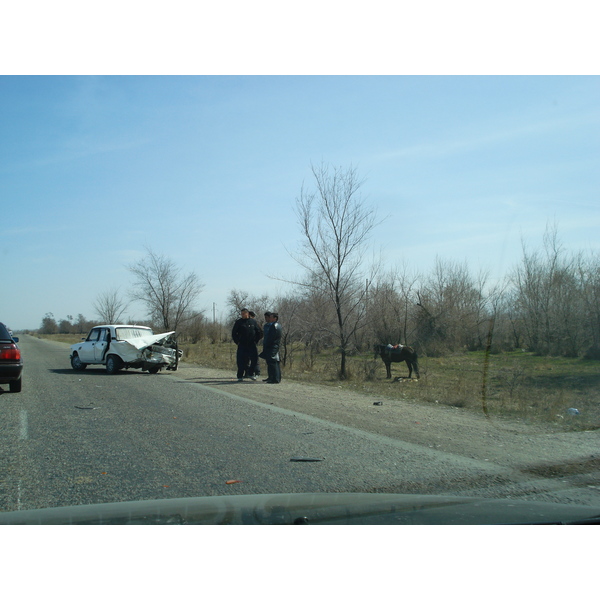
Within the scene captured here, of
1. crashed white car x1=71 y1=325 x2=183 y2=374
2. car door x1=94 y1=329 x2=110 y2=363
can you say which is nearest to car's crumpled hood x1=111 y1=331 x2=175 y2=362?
crashed white car x1=71 y1=325 x2=183 y2=374

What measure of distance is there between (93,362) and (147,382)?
15.0 ft

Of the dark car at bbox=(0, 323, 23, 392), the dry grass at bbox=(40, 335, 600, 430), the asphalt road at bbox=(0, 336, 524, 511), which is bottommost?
the dry grass at bbox=(40, 335, 600, 430)

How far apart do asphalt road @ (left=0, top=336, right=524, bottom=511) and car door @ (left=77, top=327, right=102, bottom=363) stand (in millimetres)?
7592

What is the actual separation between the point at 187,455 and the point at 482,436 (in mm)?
4856

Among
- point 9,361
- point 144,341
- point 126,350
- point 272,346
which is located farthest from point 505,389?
point 9,361

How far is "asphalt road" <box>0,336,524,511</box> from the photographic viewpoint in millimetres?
5121

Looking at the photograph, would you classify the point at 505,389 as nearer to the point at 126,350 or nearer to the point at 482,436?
the point at 482,436

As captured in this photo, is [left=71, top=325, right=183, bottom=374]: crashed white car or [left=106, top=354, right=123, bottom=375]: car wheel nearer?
[left=71, top=325, right=183, bottom=374]: crashed white car

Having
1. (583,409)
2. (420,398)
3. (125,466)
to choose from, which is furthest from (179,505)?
(583,409)

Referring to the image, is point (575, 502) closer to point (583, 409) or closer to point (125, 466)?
point (125, 466)

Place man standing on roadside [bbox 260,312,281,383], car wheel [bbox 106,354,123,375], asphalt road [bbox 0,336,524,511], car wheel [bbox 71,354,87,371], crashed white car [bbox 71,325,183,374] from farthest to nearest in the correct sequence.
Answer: car wheel [bbox 71,354,87,371]
car wheel [bbox 106,354,123,375]
crashed white car [bbox 71,325,183,374]
man standing on roadside [bbox 260,312,281,383]
asphalt road [bbox 0,336,524,511]

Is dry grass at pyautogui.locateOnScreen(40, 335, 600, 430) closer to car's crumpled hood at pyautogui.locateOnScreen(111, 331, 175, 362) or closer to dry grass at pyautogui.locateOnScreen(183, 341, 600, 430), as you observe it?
dry grass at pyautogui.locateOnScreen(183, 341, 600, 430)

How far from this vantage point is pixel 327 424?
358 inches

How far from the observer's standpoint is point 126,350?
17500mm
